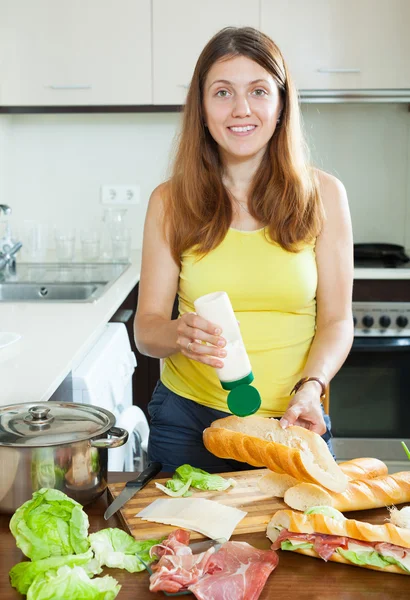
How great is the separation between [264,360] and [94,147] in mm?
2187

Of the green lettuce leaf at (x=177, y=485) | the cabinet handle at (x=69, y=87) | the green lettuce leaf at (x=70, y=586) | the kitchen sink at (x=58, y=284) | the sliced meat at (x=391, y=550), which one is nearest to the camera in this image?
the green lettuce leaf at (x=70, y=586)

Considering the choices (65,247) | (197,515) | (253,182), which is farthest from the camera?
(65,247)

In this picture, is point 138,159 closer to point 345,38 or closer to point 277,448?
point 345,38

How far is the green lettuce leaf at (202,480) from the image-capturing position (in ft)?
4.12

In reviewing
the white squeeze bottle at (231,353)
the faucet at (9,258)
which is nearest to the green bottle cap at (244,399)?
the white squeeze bottle at (231,353)

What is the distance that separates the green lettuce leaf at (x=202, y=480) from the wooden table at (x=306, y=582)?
215mm

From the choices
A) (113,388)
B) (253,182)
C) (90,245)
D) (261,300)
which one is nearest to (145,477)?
(261,300)

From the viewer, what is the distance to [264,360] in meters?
1.68

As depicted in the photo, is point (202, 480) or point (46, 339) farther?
point (46, 339)

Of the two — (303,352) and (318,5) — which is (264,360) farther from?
(318,5)

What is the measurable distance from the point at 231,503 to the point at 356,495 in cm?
18

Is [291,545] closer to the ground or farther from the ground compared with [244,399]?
closer to the ground

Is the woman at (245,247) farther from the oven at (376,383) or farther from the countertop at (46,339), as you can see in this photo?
the oven at (376,383)

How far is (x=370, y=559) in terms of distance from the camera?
102cm
